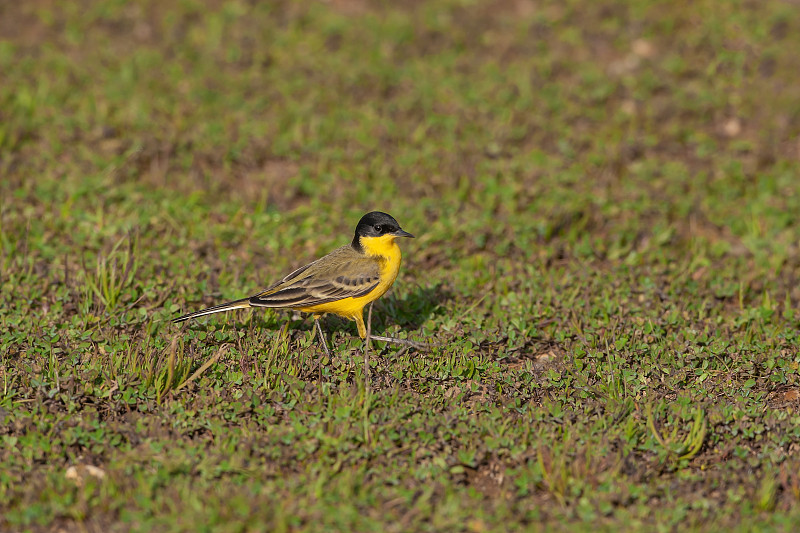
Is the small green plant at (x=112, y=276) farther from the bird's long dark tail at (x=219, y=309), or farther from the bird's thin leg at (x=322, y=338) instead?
the bird's thin leg at (x=322, y=338)

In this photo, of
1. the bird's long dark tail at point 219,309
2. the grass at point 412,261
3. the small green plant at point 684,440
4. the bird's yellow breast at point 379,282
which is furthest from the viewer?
the bird's yellow breast at point 379,282

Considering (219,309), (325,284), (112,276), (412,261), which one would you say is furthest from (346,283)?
(112,276)

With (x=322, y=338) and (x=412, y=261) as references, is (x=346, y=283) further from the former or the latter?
(x=412, y=261)

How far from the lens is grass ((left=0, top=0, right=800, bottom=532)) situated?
6.01m

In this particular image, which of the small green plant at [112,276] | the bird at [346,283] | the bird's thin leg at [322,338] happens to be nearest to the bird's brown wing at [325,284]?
the bird at [346,283]

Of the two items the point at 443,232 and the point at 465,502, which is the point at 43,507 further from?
the point at 443,232

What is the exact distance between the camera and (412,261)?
943 centimetres

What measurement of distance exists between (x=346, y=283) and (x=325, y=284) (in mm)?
183

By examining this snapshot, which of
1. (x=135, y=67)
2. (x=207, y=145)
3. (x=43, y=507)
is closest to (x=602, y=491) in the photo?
(x=43, y=507)

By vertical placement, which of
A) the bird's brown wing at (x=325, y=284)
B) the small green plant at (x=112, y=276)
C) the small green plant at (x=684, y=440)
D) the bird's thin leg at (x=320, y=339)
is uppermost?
the bird's brown wing at (x=325, y=284)

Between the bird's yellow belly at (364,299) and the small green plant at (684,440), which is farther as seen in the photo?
the bird's yellow belly at (364,299)

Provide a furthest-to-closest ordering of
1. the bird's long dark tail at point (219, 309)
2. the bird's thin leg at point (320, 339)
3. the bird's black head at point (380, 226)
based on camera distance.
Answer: the bird's black head at point (380, 226), the bird's long dark tail at point (219, 309), the bird's thin leg at point (320, 339)

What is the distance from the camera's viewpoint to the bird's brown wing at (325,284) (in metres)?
7.45

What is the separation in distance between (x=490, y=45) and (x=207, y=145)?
4.83 metres
